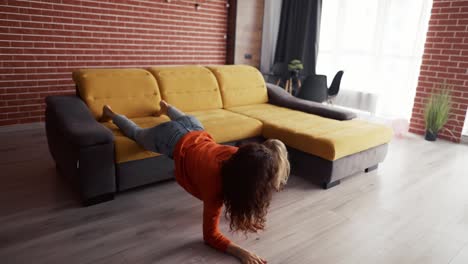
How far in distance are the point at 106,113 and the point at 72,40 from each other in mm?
1750

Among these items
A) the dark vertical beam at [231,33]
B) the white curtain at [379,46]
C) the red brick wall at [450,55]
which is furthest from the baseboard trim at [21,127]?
the red brick wall at [450,55]

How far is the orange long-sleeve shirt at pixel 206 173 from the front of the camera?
1.62 meters

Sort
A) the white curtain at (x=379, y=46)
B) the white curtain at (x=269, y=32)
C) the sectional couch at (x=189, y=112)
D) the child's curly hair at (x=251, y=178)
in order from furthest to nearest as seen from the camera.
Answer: the white curtain at (x=269, y=32)
the white curtain at (x=379, y=46)
the sectional couch at (x=189, y=112)
the child's curly hair at (x=251, y=178)

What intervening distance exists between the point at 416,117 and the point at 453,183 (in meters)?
1.87

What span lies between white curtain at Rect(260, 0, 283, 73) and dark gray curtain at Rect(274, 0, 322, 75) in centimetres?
8

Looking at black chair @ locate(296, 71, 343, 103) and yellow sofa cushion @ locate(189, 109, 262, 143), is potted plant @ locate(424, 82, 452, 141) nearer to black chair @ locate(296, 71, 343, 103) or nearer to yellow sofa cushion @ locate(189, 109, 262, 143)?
black chair @ locate(296, 71, 343, 103)

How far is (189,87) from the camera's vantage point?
10.6 feet

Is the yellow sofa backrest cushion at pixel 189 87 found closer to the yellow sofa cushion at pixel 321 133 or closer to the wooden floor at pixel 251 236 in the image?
the yellow sofa cushion at pixel 321 133

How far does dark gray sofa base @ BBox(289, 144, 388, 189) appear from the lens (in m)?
2.64

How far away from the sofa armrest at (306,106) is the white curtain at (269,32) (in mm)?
2061

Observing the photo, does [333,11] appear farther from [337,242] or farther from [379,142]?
[337,242]

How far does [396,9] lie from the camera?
474cm

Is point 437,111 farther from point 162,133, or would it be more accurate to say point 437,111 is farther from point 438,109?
point 162,133

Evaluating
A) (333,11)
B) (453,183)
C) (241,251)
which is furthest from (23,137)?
(333,11)
